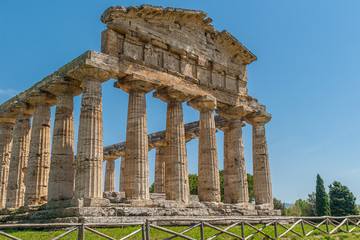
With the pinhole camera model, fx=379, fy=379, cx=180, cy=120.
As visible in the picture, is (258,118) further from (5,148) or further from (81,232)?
(81,232)

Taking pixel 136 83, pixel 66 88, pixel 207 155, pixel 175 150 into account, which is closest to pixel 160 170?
pixel 207 155

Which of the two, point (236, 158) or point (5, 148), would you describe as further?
point (5, 148)

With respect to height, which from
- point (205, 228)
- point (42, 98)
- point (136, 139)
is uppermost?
point (42, 98)

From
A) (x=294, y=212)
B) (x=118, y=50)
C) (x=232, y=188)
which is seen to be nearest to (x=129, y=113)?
(x=118, y=50)

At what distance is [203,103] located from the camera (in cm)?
2514

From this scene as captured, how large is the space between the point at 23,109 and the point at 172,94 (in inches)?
399

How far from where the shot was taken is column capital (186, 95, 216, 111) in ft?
81.9

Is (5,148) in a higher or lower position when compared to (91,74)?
lower

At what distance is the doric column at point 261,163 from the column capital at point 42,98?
14206 millimetres

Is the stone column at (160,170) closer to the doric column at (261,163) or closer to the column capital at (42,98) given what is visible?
the doric column at (261,163)

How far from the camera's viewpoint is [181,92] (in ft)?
77.8

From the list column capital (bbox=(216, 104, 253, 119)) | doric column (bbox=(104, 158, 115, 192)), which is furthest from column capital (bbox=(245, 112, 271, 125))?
doric column (bbox=(104, 158, 115, 192))

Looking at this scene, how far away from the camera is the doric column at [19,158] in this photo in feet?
81.5

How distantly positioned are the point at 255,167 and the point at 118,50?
45.1ft
